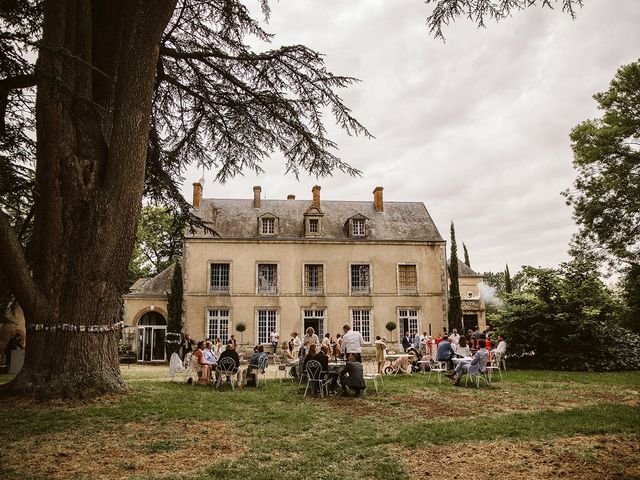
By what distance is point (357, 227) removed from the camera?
2603cm

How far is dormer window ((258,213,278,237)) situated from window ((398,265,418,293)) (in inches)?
278

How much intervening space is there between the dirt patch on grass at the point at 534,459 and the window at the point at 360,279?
19572mm

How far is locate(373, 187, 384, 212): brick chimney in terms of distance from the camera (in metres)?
27.5

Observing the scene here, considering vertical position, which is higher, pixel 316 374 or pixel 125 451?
pixel 316 374

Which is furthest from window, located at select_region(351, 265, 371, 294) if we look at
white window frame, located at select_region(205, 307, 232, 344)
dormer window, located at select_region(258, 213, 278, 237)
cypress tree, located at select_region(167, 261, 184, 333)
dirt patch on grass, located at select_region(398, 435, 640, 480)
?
dirt patch on grass, located at select_region(398, 435, 640, 480)

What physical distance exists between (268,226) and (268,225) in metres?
0.06

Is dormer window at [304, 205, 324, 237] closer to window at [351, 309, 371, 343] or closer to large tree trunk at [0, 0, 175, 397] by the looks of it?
window at [351, 309, 371, 343]

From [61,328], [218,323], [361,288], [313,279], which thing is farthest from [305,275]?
[61,328]

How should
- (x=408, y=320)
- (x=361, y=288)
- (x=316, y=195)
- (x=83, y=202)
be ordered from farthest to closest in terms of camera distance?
(x=316, y=195)
(x=361, y=288)
(x=408, y=320)
(x=83, y=202)

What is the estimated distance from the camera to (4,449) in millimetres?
4816

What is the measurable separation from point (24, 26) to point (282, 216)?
17.9 metres

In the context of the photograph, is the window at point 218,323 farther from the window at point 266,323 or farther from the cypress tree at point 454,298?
the cypress tree at point 454,298

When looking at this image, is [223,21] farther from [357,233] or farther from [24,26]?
[357,233]

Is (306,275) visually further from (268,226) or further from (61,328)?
(61,328)
